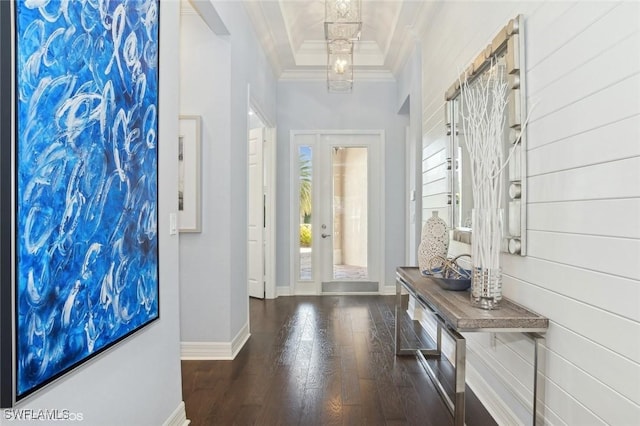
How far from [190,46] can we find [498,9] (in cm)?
225

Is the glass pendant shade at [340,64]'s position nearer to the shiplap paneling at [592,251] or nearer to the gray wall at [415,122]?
the gray wall at [415,122]

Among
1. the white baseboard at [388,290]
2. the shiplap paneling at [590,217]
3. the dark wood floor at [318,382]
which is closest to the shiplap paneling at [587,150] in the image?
the shiplap paneling at [590,217]

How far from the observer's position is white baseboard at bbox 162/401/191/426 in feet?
6.98

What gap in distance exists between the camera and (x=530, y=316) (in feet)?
6.06

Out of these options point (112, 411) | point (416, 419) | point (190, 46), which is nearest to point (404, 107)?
point (190, 46)

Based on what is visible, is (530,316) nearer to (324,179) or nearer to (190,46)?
(190,46)

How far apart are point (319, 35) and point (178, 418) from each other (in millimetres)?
4529

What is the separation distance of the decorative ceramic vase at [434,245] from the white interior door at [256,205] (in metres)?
2.79

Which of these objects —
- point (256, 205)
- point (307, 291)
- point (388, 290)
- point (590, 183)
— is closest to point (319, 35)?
point (256, 205)

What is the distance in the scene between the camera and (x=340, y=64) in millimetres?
4238

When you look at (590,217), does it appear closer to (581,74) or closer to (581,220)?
(581,220)

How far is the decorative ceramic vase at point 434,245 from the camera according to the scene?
9.85ft

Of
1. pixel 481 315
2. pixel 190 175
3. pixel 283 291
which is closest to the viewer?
pixel 481 315

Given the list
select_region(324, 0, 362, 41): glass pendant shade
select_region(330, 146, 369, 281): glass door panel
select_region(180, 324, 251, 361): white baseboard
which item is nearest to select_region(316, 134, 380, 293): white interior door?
select_region(330, 146, 369, 281): glass door panel
